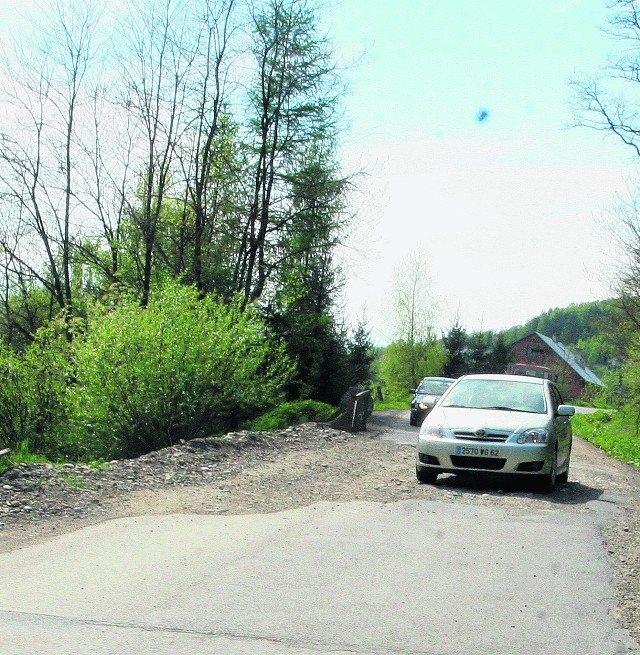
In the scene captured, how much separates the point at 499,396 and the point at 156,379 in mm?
7047

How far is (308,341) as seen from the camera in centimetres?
3297

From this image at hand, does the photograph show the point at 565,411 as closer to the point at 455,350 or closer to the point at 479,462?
the point at 479,462

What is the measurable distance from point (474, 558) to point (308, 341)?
1019 inches

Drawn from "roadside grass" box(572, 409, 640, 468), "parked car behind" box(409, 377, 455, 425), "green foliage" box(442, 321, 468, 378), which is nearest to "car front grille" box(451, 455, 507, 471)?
"roadside grass" box(572, 409, 640, 468)

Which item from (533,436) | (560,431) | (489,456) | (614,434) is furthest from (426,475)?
(614,434)

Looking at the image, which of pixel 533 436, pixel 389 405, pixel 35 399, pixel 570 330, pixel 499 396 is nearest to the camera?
pixel 533 436

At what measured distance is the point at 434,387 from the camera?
30250 mm

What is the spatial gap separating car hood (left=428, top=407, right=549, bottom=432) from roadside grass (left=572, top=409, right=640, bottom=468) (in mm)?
8598

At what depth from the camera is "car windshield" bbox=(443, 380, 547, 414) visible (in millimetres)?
12797

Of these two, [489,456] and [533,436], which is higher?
[533,436]

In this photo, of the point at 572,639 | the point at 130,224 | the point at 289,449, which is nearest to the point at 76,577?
the point at 572,639

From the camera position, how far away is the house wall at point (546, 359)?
356ft

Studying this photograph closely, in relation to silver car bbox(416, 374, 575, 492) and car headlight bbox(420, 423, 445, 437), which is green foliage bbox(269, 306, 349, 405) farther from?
car headlight bbox(420, 423, 445, 437)

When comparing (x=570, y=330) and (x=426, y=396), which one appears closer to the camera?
(x=426, y=396)
